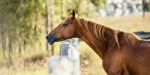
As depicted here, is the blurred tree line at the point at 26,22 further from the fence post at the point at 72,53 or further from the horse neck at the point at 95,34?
the horse neck at the point at 95,34

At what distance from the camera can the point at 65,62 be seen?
1196 centimetres

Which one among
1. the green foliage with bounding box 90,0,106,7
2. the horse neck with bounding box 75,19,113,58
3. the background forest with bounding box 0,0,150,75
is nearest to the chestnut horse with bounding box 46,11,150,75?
the horse neck with bounding box 75,19,113,58

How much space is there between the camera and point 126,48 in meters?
11.1

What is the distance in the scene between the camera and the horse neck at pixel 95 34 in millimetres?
11297

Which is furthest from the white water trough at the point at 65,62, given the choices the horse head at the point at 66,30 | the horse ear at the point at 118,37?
the horse ear at the point at 118,37

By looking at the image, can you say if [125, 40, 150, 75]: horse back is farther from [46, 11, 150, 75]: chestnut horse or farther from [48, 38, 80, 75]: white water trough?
[48, 38, 80, 75]: white water trough

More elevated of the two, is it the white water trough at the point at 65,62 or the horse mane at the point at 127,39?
the horse mane at the point at 127,39

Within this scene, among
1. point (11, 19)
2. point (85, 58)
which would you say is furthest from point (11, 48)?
point (85, 58)

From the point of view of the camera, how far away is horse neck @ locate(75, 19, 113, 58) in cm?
1130

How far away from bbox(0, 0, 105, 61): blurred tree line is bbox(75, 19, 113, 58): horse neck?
53.1 feet

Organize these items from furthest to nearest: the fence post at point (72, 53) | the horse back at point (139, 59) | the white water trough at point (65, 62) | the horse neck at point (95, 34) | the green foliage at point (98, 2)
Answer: the green foliage at point (98, 2) < the fence post at point (72, 53) < the white water trough at point (65, 62) < the horse neck at point (95, 34) < the horse back at point (139, 59)

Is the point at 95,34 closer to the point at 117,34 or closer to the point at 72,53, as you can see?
the point at 117,34

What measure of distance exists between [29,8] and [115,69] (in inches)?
748

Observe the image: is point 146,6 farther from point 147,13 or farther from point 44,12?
point 44,12
